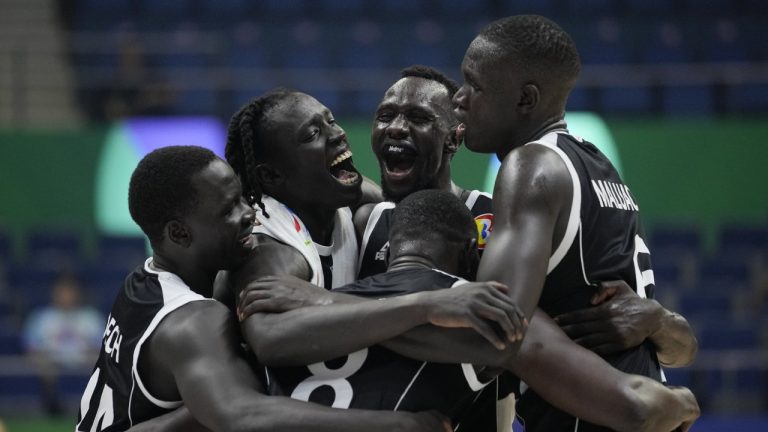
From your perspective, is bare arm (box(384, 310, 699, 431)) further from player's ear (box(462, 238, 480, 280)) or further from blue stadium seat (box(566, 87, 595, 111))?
blue stadium seat (box(566, 87, 595, 111))

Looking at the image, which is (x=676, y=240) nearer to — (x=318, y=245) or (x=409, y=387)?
(x=318, y=245)

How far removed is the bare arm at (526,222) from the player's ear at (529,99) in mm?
310

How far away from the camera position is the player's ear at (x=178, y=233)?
4.11 meters

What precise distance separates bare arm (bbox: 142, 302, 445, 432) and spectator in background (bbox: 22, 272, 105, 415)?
278 inches

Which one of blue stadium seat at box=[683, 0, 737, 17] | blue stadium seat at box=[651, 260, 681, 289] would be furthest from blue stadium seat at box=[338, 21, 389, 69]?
blue stadium seat at box=[651, 260, 681, 289]

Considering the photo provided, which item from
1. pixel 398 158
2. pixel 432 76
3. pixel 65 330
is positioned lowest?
pixel 65 330

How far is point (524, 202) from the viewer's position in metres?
3.65

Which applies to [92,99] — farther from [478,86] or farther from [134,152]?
[478,86]

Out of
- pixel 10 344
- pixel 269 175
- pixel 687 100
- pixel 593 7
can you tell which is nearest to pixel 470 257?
pixel 269 175

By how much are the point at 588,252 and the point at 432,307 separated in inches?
27.1

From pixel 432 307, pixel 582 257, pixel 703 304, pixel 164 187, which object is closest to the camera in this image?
pixel 432 307

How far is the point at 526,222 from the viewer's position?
Answer: 3.63 metres

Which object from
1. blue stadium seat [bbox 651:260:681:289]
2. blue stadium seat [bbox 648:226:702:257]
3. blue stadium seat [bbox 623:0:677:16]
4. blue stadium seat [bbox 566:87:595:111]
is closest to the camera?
blue stadium seat [bbox 651:260:681:289]

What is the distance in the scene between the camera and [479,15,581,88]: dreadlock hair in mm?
3979
